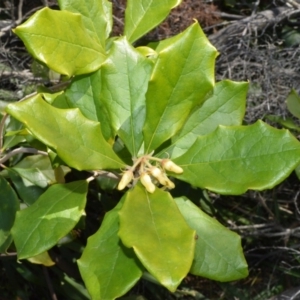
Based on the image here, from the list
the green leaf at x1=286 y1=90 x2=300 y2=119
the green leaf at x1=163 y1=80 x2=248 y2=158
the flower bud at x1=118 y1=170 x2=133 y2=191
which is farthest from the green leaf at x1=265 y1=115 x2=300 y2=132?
the flower bud at x1=118 y1=170 x2=133 y2=191

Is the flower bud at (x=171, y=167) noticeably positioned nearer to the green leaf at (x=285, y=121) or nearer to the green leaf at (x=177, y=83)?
the green leaf at (x=177, y=83)

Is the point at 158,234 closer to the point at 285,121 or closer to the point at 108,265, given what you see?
the point at 108,265

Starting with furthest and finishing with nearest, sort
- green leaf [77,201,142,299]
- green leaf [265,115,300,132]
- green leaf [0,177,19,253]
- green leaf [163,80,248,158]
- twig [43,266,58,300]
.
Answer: twig [43,266,58,300]
green leaf [265,115,300,132]
green leaf [0,177,19,253]
green leaf [163,80,248,158]
green leaf [77,201,142,299]

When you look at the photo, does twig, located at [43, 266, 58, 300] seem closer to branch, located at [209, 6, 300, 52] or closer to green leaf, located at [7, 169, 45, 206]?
green leaf, located at [7, 169, 45, 206]

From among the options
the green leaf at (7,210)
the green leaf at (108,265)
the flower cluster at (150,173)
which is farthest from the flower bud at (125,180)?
the green leaf at (7,210)

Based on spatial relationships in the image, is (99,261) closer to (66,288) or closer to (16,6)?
(66,288)

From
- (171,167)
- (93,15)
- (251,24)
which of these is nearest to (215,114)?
(171,167)
